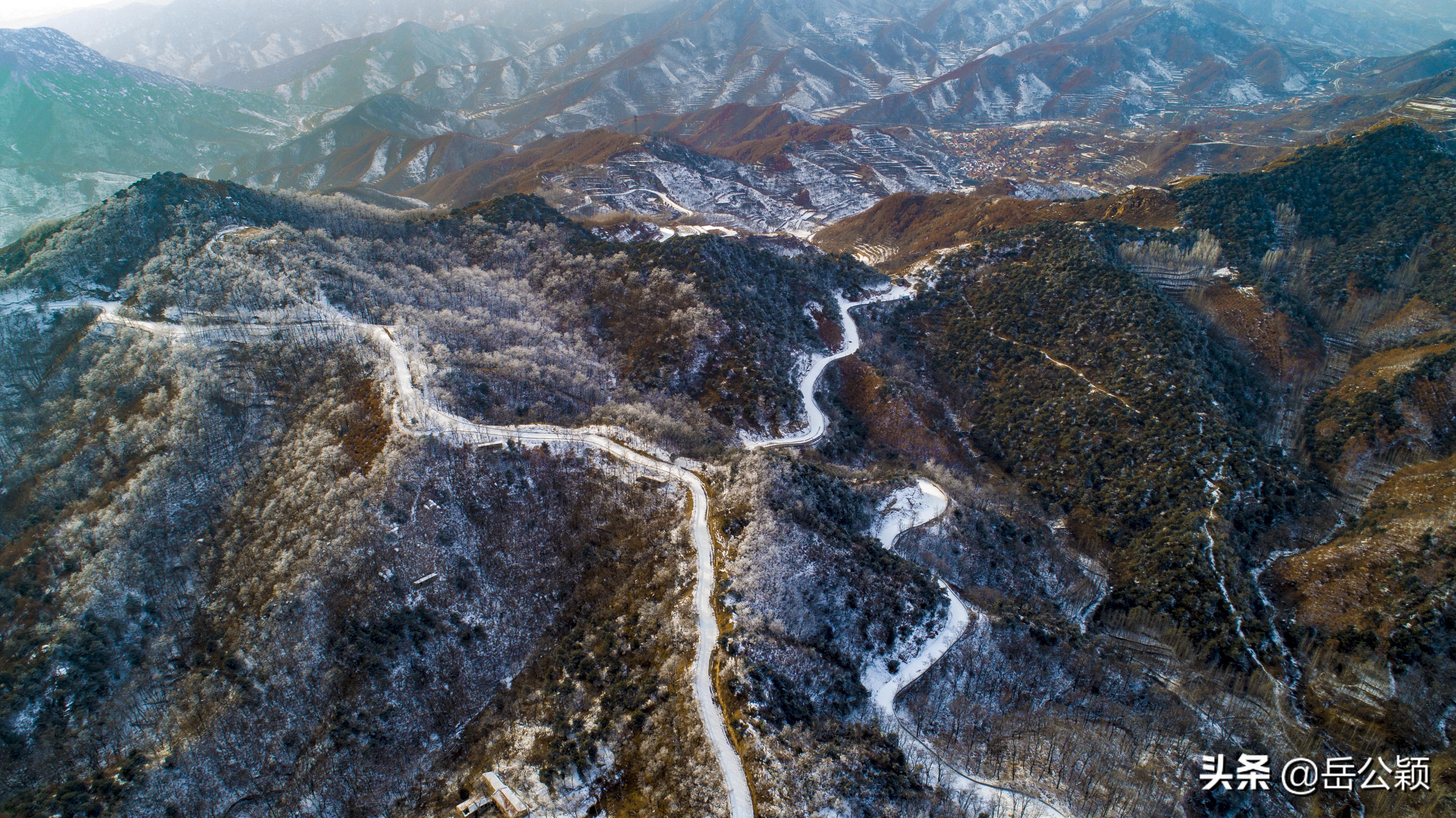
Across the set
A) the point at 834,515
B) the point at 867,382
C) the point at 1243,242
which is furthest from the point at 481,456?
the point at 1243,242

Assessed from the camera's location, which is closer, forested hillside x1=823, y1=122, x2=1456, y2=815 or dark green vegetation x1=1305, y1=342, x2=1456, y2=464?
forested hillside x1=823, y1=122, x2=1456, y2=815

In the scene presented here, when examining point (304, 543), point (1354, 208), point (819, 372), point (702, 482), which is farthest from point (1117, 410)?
point (304, 543)

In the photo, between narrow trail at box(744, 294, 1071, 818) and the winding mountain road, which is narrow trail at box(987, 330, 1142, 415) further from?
the winding mountain road

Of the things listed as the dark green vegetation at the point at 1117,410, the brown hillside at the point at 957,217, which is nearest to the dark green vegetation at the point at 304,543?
the dark green vegetation at the point at 1117,410

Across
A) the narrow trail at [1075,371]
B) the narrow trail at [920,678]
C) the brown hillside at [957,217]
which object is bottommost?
the narrow trail at [920,678]

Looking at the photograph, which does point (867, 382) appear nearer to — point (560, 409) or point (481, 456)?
point (560, 409)

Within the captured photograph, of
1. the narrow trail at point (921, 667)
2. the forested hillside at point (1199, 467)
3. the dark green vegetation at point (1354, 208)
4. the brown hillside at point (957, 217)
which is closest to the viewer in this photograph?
the narrow trail at point (921, 667)

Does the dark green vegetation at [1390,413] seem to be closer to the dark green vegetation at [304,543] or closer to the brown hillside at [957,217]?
the brown hillside at [957,217]

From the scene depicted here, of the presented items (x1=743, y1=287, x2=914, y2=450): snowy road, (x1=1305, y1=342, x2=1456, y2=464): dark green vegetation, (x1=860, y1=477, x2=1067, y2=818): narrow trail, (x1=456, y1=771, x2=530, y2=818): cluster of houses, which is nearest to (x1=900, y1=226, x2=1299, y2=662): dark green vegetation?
(x1=743, y1=287, x2=914, y2=450): snowy road
